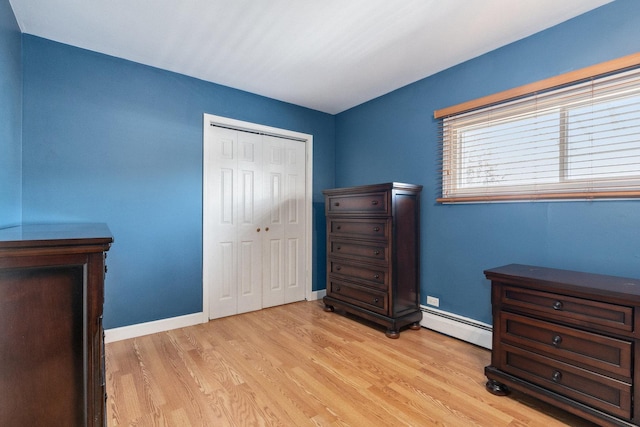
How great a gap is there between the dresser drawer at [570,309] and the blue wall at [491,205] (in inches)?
21.9

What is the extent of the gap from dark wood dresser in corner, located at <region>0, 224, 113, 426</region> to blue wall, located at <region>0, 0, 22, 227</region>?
1.12 metres

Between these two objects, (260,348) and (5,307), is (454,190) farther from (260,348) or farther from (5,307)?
(5,307)

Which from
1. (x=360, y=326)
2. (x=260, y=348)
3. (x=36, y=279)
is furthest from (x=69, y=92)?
(x=360, y=326)

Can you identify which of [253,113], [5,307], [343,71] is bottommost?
[5,307]

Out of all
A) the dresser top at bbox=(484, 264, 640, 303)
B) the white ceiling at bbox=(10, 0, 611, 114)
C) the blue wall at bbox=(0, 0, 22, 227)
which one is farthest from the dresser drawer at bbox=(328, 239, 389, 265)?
the blue wall at bbox=(0, 0, 22, 227)

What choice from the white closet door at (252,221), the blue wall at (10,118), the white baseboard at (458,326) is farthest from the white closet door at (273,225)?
the blue wall at (10,118)

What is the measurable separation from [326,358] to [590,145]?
2.28m

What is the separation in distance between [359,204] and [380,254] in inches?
20.5

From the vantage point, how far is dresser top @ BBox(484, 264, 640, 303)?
1460 mm

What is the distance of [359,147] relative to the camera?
3637 mm

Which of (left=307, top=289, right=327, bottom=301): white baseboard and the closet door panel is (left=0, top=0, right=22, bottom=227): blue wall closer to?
the closet door panel

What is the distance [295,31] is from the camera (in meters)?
2.17

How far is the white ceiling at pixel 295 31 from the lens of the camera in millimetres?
1912

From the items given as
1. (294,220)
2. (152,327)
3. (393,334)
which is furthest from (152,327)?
(393,334)
